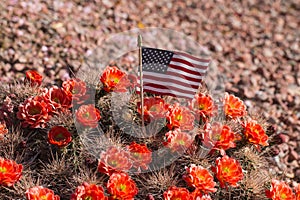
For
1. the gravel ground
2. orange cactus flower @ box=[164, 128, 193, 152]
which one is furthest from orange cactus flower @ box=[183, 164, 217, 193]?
the gravel ground

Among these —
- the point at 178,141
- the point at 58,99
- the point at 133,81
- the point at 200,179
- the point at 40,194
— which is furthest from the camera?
the point at 133,81

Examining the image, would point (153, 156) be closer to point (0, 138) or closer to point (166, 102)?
point (166, 102)

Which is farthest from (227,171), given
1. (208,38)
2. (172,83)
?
(208,38)

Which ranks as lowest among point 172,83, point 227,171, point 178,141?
point 227,171

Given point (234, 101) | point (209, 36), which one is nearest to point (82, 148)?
point (234, 101)

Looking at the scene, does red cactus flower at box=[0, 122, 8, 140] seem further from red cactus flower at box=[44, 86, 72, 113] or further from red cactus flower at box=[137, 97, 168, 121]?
red cactus flower at box=[137, 97, 168, 121]

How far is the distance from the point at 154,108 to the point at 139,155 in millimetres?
381

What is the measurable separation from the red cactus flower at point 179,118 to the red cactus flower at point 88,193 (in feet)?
2.14

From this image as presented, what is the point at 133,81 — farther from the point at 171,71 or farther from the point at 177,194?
the point at 177,194

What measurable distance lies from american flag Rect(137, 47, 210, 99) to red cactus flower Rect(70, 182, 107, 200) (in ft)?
2.37

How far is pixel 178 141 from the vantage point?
9.78 feet

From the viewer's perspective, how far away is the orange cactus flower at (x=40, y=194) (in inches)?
102

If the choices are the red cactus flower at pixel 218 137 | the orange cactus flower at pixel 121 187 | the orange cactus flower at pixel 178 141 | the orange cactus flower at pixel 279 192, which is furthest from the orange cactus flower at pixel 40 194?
the orange cactus flower at pixel 279 192

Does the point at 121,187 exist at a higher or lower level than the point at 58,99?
lower
